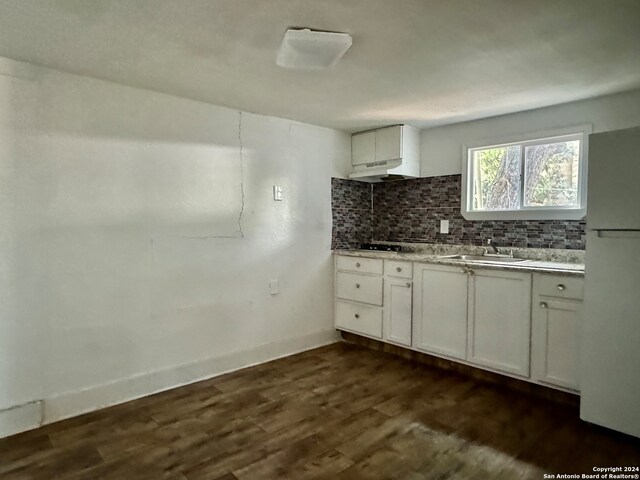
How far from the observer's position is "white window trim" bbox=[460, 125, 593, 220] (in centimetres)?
294

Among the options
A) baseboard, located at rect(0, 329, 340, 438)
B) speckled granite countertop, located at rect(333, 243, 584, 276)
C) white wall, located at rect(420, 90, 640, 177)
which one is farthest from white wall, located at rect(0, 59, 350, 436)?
white wall, located at rect(420, 90, 640, 177)

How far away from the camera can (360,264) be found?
12.2 feet

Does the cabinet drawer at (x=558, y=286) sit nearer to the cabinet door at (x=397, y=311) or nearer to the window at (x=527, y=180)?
the window at (x=527, y=180)

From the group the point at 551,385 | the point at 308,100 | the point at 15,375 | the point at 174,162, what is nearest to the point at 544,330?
the point at 551,385

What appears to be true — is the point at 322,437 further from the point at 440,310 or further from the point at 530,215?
the point at 530,215

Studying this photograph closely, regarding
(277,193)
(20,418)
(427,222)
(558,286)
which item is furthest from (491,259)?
(20,418)

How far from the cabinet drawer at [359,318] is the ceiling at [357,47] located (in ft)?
5.96

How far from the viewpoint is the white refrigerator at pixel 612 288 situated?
2064 mm

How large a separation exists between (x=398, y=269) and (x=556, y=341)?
50.4 inches

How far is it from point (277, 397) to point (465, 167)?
2.52 metres

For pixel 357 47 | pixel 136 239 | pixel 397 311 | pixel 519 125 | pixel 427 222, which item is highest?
pixel 357 47

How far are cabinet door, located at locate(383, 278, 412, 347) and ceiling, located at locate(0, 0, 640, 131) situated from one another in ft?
4.90

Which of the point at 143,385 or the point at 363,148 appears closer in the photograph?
the point at 143,385

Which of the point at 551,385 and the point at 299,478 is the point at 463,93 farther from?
the point at 299,478
